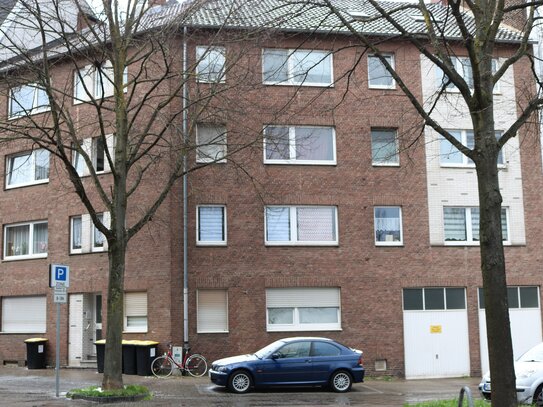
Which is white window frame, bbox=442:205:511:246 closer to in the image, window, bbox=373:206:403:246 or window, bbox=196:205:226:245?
window, bbox=373:206:403:246

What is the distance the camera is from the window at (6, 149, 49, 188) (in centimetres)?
2688

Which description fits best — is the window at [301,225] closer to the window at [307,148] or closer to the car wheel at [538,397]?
the window at [307,148]

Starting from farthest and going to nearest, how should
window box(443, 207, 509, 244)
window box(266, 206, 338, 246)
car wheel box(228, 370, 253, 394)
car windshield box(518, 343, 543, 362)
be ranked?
window box(443, 207, 509, 244) → window box(266, 206, 338, 246) → car wheel box(228, 370, 253, 394) → car windshield box(518, 343, 543, 362)

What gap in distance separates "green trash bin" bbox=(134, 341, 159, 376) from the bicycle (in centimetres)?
18

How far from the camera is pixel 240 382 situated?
1803 centimetres

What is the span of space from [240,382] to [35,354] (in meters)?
10.1

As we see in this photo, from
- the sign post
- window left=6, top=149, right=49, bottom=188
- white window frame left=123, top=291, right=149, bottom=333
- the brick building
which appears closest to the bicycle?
the brick building

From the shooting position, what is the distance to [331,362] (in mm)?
18594

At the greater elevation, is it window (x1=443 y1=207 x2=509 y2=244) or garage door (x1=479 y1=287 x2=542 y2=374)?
window (x1=443 y1=207 x2=509 y2=244)

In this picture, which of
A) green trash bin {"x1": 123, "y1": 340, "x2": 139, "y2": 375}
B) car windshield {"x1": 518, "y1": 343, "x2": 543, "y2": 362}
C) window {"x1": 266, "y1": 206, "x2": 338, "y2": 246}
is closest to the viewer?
car windshield {"x1": 518, "y1": 343, "x2": 543, "y2": 362}

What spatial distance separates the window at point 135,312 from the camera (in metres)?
23.8

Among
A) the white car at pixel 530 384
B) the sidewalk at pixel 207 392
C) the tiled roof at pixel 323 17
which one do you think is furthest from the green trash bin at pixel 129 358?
the white car at pixel 530 384

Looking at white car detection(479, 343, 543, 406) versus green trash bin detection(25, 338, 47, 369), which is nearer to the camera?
white car detection(479, 343, 543, 406)

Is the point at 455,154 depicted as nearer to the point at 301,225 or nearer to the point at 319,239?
→ the point at 319,239
